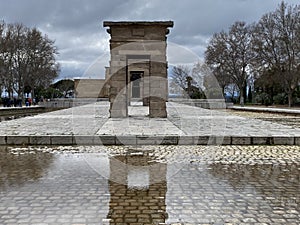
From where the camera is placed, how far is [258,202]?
5.08 m

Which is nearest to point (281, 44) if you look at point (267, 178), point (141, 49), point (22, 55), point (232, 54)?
point (232, 54)

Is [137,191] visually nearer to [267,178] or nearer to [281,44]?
[267,178]

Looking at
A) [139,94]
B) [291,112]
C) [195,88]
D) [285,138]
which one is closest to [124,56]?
[285,138]

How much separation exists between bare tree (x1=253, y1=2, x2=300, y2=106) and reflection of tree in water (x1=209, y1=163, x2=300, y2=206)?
3607cm

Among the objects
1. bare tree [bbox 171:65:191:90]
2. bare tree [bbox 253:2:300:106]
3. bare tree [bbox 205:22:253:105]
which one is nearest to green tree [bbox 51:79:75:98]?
bare tree [bbox 171:65:191:90]

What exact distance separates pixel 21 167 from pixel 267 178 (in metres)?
4.93

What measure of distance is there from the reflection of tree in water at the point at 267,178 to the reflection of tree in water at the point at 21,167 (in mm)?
3490

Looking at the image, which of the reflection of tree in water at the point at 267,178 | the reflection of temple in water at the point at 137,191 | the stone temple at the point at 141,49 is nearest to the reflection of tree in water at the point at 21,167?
the reflection of temple in water at the point at 137,191

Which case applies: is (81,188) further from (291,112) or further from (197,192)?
(291,112)

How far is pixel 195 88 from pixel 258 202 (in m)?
57.4

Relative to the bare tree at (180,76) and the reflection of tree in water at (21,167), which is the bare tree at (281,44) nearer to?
the bare tree at (180,76)

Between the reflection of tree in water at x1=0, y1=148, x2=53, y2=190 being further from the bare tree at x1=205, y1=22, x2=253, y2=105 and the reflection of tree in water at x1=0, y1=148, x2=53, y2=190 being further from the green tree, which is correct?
the green tree

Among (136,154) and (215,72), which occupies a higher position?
(215,72)

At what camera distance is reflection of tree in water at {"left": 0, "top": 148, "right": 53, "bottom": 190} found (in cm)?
632
